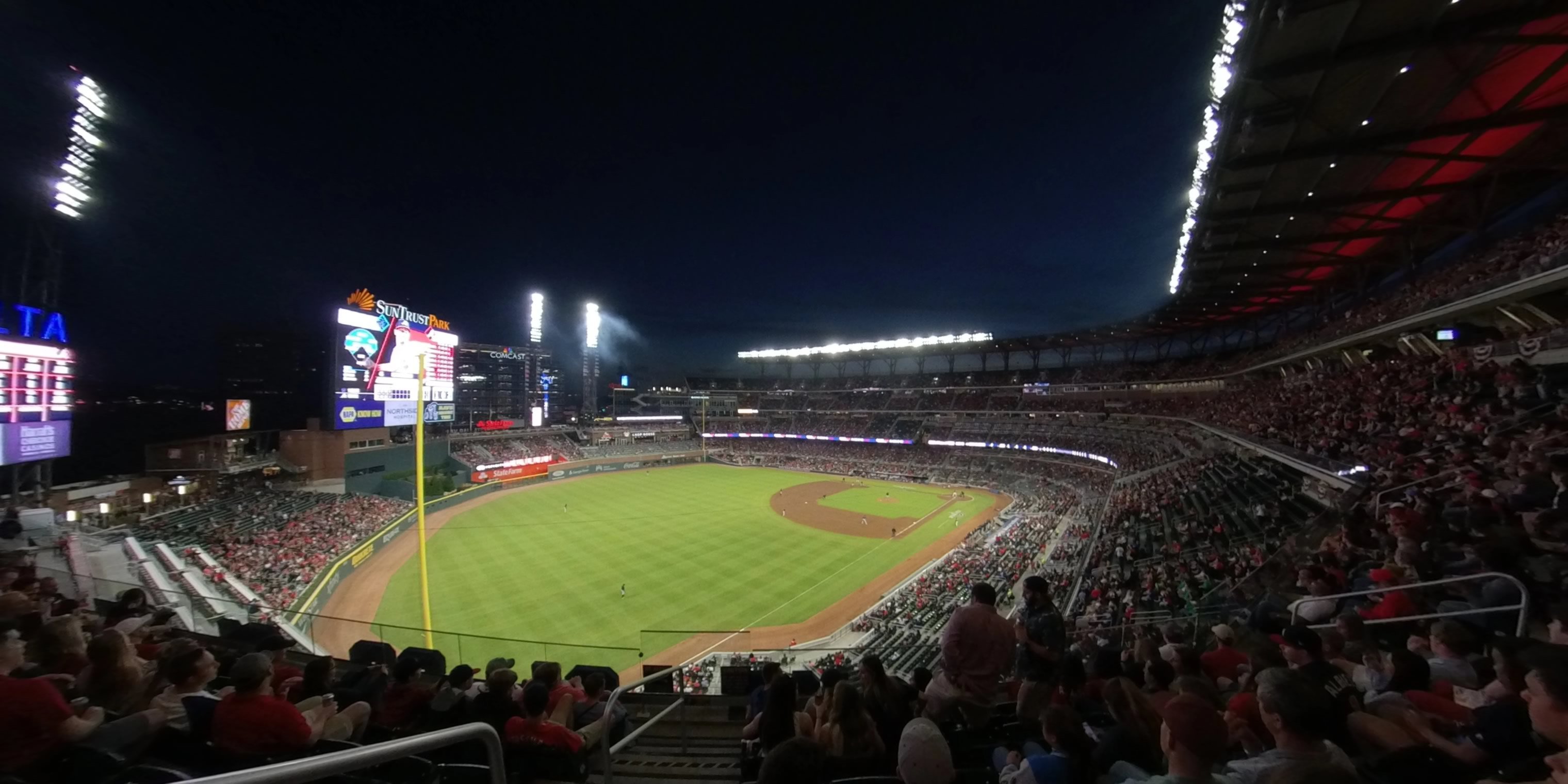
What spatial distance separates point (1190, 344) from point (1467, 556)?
51.7 metres

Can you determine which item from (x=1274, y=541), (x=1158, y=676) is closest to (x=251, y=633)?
(x=1158, y=676)

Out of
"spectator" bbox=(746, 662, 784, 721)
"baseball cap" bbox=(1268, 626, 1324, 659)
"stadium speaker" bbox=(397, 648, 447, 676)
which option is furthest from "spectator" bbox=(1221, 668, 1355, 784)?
"stadium speaker" bbox=(397, 648, 447, 676)

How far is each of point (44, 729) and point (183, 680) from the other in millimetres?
989

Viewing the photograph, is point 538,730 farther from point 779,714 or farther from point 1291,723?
point 1291,723

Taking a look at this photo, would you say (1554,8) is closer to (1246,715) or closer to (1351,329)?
(1246,715)

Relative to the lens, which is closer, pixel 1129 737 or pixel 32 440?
pixel 1129 737

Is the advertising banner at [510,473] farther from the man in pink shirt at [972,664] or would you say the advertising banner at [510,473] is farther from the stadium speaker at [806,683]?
the man in pink shirt at [972,664]

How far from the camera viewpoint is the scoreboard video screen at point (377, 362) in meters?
23.9

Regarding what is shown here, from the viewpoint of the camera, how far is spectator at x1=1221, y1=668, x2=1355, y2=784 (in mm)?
2184

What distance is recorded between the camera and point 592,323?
79.2m

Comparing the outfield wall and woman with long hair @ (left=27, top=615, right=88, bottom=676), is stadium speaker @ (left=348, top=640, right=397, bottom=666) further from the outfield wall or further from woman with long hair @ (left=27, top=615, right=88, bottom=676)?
woman with long hair @ (left=27, top=615, right=88, bottom=676)

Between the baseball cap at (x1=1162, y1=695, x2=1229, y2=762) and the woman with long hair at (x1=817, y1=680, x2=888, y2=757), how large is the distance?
5.54ft

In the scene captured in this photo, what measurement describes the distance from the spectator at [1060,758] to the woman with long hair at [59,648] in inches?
262

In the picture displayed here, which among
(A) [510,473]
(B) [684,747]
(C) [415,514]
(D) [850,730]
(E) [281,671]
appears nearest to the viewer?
(D) [850,730]
